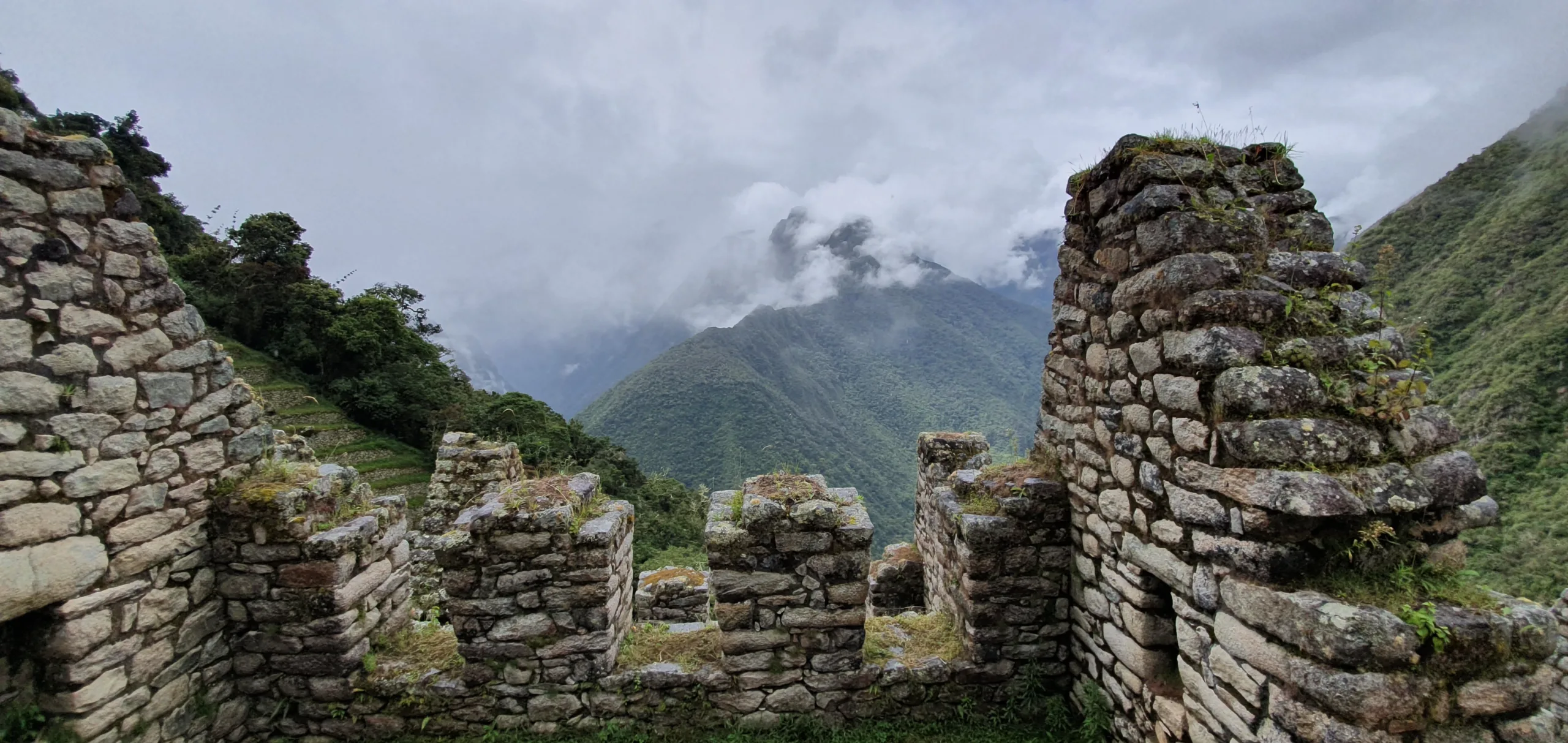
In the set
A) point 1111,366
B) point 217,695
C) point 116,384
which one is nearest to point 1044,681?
point 1111,366

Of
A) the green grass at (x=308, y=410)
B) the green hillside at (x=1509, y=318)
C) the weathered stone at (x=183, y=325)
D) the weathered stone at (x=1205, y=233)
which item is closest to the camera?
the weathered stone at (x=1205, y=233)

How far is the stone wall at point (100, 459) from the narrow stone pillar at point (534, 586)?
2.03m

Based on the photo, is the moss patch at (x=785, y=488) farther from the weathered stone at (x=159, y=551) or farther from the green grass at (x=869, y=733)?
the weathered stone at (x=159, y=551)

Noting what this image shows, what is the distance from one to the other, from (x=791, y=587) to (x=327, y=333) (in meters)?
23.4

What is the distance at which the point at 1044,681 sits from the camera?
5059 millimetres

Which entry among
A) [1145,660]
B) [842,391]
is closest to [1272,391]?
[1145,660]

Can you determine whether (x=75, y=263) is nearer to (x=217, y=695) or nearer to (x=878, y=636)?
(x=217, y=695)

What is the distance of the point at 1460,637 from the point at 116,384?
797cm

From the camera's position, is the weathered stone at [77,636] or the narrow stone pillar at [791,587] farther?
the narrow stone pillar at [791,587]

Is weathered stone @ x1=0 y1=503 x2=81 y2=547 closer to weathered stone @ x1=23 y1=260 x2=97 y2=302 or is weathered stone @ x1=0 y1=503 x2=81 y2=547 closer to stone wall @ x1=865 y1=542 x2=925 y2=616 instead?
weathered stone @ x1=23 y1=260 x2=97 y2=302

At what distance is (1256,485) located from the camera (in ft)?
9.89

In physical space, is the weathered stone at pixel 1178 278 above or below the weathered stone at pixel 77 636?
above

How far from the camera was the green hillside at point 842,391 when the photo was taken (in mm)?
38844

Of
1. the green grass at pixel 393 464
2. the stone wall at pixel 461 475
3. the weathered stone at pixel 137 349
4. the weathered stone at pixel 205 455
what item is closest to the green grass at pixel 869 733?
the weathered stone at pixel 205 455
